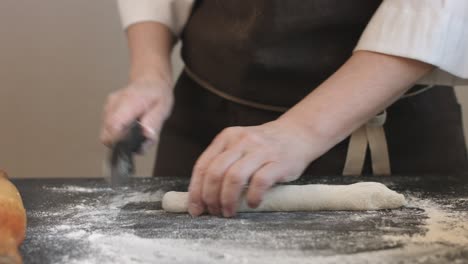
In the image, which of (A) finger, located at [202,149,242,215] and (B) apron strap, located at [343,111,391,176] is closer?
(A) finger, located at [202,149,242,215]

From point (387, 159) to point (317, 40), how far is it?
170 millimetres

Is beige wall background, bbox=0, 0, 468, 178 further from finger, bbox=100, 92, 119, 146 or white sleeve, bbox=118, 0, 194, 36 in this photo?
finger, bbox=100, 92, 119, 146

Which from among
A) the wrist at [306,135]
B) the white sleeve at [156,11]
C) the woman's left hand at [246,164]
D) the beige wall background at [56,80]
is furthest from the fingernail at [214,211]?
the beige wall background at [56,80]

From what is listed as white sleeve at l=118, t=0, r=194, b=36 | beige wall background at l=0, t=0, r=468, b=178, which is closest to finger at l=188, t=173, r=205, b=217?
white sleeve at l=118, t=0, r=194, b=36

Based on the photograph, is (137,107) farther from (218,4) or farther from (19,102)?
(19,102)

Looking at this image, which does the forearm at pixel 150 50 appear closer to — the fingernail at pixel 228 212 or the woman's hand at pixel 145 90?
the woman's hand at pixel 145 90

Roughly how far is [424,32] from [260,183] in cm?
23

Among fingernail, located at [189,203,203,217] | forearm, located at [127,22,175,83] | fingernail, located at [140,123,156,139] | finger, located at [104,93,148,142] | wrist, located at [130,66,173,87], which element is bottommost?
fingernail, located at [189,203,203,217]

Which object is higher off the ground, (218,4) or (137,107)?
(218,4)

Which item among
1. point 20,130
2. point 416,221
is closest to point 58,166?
point 20,130

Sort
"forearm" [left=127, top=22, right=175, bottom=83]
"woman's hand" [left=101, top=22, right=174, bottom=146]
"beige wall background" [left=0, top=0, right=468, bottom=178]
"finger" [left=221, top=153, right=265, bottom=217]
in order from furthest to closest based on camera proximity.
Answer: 1. "beige wall background" [left=0, top=0, right=468, bottom=178]
2. "forearm" [left=127, top=22, right=175, bottom=83]
3. "woman's hand" [left=101, top=22, right=174, bottom=146]
4. "finger" [left=221, top=153, right=265, bottom=217]

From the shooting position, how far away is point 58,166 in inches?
51.1

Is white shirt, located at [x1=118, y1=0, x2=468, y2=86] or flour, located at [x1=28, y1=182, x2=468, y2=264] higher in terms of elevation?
white shirt, located at [x1=118, y1=0, x2=468, y2=86]

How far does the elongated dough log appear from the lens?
607mm
